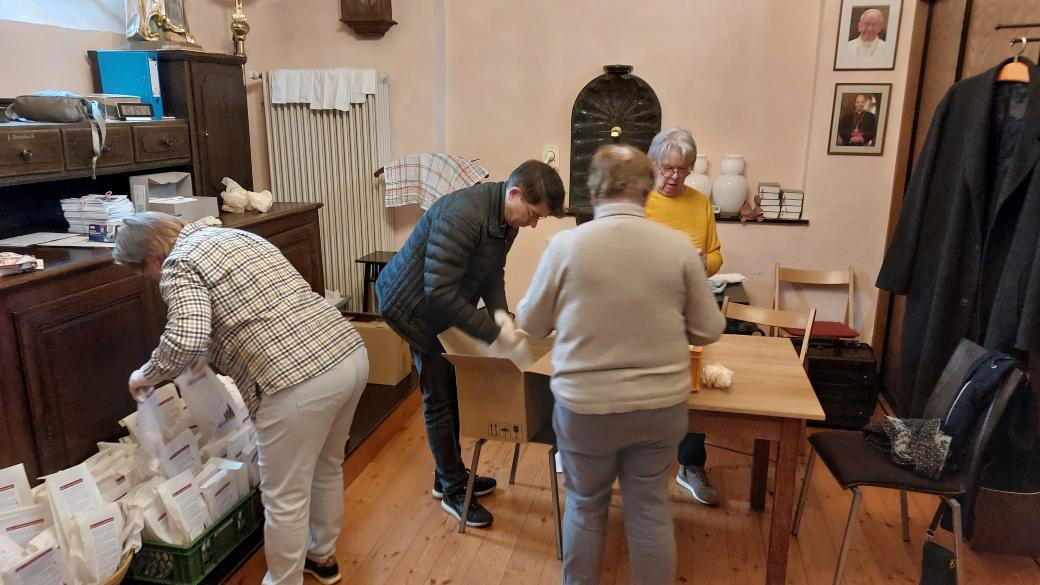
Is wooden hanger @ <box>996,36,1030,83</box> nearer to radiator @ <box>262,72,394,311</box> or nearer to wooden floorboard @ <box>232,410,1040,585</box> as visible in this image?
wooden floorboard @ <box>232,410,1040,585</box>

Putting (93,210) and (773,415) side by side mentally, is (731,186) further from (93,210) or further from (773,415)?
(93,210)

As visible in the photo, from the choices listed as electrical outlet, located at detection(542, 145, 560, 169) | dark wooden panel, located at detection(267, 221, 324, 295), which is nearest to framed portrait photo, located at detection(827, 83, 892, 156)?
electrical outlet, located at detection(542, 145, 560, 169)

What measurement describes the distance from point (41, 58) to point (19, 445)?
5.58ft

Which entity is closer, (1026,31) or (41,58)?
(1026,31)

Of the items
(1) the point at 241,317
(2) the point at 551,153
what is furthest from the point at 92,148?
(2) the point at 551,153

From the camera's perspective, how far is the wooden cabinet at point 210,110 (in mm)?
3254

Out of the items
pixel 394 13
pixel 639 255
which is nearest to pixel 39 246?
pixel 639 255

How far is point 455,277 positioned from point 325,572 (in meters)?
1.08

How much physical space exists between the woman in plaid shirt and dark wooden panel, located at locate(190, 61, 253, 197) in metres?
1.51

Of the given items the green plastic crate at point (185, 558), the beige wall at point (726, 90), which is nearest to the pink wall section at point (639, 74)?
the beige wall at point (726, 90)

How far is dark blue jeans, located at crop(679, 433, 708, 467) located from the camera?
9.57ft

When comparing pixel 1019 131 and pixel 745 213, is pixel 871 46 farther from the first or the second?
pixel 1019 131

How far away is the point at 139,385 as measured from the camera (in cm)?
199

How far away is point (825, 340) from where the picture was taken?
368cm
